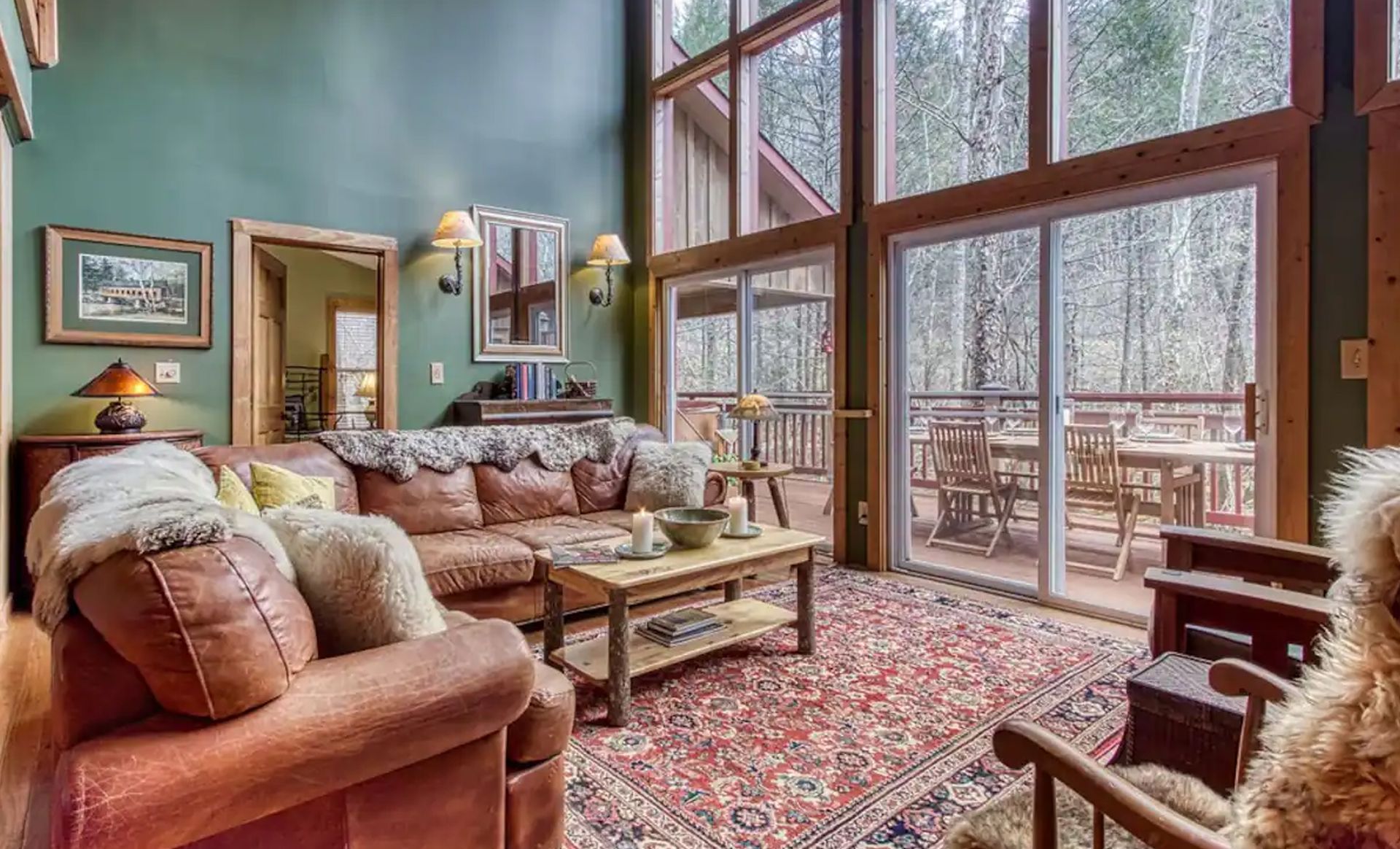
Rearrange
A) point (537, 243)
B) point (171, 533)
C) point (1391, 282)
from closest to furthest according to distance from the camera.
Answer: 1. point (171, 533)
2. point (1391, 282)
3. point (537, 243)

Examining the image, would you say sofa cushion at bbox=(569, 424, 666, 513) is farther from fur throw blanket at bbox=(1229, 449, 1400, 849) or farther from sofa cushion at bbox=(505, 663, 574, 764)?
fur throw blanket at bbox=(1229, 449, 1400, 849)

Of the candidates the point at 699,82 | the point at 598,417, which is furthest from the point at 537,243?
the point at 699,82

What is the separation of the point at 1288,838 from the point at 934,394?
352 centimetres

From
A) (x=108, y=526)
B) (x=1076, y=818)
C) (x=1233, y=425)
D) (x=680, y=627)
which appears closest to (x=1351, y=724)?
(x=1076, y=818)

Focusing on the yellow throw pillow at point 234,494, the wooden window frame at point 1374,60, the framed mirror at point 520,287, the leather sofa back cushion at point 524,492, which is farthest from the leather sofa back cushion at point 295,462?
the wooden window frame at point 1374,60

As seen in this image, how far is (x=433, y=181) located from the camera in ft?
16.0

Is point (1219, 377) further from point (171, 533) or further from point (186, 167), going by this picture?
point (186, 167)

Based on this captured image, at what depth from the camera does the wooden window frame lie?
251 cm

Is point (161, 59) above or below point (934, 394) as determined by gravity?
above

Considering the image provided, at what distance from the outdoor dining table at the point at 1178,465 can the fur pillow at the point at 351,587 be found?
3.13 metres

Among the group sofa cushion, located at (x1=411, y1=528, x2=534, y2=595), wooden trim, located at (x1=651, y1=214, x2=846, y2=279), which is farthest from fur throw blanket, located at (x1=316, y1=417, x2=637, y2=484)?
wooden trim, located at (x1=651, y1=214, x2=846, y2=279)

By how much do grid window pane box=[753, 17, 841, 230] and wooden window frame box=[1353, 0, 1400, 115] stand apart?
233 centimetres

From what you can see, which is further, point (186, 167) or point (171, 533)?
point (186, 167)

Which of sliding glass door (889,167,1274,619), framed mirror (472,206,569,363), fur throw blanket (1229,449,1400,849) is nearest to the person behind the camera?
fur throw blanket (1229,449,1400,849)
